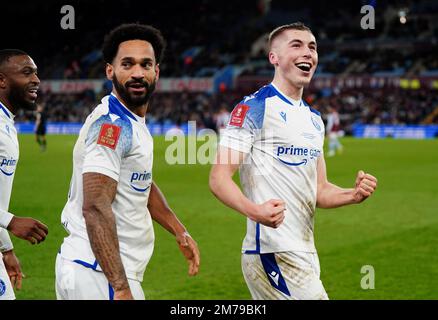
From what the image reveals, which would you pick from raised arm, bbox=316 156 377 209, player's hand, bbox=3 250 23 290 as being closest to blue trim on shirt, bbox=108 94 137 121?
raised arm, bbox=316 156 377 209

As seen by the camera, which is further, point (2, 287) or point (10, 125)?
point (10, 125)

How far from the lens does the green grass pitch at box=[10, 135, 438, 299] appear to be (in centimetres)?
888

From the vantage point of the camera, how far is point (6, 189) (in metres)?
5.24

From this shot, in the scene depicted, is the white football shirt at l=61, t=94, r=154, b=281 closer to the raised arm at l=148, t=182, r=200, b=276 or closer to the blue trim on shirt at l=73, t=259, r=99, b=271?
the blue trim on shirt at l=73, t=259, r=99, b=271

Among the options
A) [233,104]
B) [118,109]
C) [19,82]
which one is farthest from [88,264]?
[233,104]

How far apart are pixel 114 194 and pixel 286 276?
143 cm

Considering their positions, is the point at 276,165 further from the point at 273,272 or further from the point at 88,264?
the point at 88,264

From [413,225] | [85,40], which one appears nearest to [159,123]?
[85,40]

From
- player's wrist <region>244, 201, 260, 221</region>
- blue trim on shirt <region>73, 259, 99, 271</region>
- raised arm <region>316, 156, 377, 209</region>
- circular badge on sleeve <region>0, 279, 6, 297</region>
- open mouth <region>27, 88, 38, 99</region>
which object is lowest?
circular badge on sleeve <region>0, 279, 6, 297</region>

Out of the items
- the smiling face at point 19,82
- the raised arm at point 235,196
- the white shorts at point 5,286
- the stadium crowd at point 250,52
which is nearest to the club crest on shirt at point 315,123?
the raised arm at point 235,196

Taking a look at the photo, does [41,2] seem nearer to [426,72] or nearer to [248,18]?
[248,18]

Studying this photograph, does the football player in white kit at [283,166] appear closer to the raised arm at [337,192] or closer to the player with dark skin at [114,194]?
the raised arm at [337,192]

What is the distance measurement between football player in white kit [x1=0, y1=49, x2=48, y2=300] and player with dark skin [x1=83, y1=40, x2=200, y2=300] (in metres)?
1.18

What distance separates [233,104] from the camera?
54.4 m
